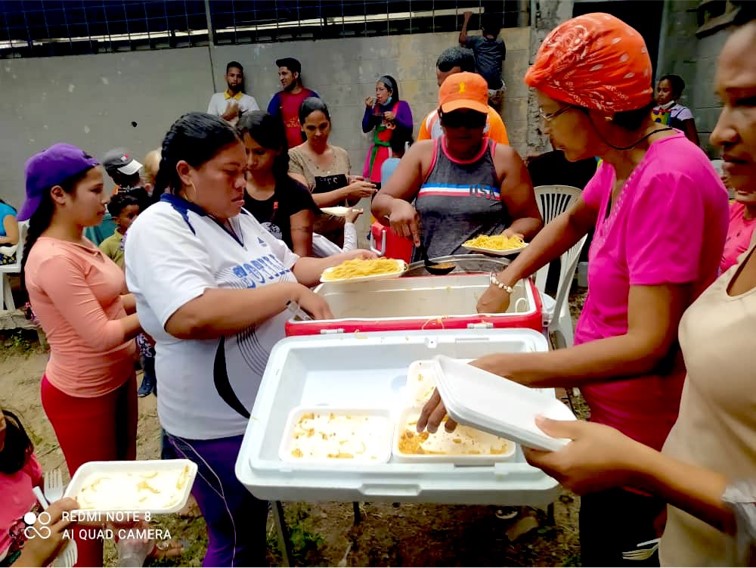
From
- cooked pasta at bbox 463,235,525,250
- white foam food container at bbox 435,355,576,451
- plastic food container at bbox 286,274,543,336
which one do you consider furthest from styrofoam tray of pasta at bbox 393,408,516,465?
cooked pasta at bbox 463,235,525,250

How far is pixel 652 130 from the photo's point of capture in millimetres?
1389

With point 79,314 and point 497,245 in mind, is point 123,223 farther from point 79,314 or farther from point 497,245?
point 497,245

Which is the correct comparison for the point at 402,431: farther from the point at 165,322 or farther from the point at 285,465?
the point at 165,322

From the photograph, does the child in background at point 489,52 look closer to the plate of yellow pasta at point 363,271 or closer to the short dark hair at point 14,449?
the plate of yellow pasta at point 363,271

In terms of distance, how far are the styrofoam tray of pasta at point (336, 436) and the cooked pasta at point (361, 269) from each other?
0.70 m

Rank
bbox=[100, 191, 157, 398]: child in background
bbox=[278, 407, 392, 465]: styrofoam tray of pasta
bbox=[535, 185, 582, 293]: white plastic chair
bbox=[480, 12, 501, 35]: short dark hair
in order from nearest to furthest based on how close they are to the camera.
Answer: bbox=[278, 407, 392, 465]: styrofoam tray of pasta → bbox=[100, 191, 157, 398]: child in background → bbox=[535, 185, 582, 293]: white plastic chair → bbox=[480, 12, 501, 35]: short dark hair

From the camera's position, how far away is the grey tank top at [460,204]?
2.69m

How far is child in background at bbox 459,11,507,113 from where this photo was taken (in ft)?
21.6

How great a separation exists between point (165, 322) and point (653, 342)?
136cm

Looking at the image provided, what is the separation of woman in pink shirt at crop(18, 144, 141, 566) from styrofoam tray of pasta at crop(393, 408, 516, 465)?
4.92 feet

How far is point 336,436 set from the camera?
1391 millimetres

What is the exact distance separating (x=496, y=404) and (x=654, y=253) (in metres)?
0.54

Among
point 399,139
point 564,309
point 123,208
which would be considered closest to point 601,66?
point 564,309

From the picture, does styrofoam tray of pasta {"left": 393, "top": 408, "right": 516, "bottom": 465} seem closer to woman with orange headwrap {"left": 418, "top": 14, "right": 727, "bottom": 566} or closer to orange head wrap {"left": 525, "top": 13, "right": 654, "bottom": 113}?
woman with orange headwrap {"left": 418, "top": 14, "right": 727, "bottom": 566}
